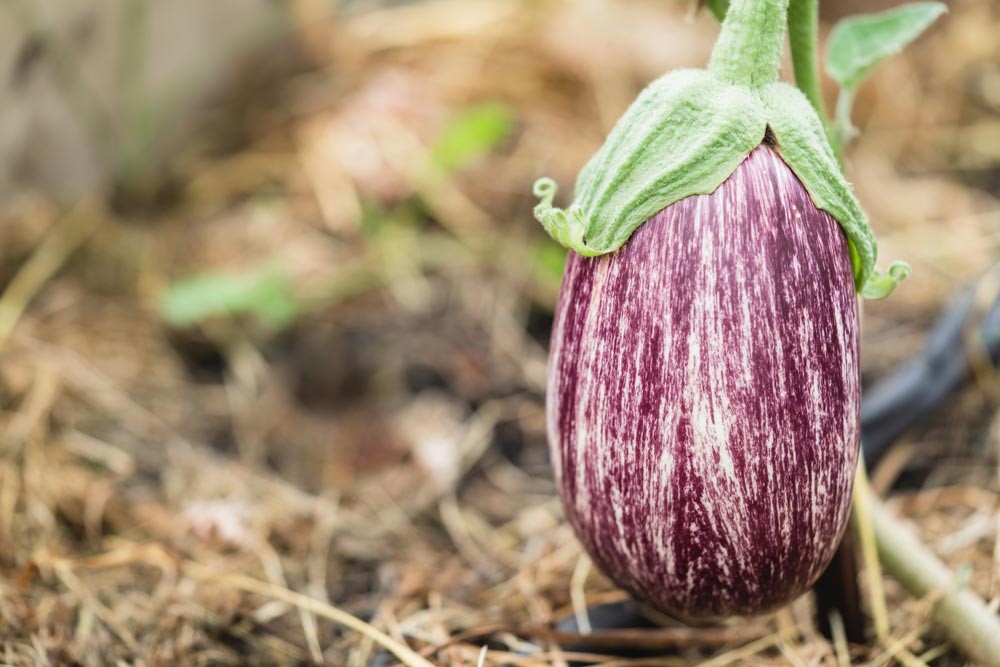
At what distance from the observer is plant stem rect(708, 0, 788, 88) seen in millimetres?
658

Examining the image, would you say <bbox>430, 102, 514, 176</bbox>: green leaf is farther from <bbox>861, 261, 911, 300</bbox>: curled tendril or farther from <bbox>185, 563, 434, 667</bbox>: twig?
<bbox>861, 261, 911, 300</bbox>: curled tendril

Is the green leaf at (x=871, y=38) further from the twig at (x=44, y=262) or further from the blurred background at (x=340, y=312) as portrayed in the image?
the twig at (x=44, y=262)

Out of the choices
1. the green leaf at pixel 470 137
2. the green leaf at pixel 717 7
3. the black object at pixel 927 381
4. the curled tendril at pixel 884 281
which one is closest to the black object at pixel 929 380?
the black object at pixel 927 381

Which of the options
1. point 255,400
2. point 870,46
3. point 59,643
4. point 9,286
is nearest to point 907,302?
point 870,46

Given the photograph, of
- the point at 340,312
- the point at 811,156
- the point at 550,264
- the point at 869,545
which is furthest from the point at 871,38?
the point at 340,312

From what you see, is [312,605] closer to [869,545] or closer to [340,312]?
[869,545]

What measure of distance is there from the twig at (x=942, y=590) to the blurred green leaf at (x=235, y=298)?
37.8 inches

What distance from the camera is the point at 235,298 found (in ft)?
4.96

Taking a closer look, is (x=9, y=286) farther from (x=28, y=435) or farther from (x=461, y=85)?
(x=461, y=85)

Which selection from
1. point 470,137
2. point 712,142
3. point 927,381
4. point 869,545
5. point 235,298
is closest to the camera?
point 712,142

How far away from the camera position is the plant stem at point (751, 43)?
0.66m

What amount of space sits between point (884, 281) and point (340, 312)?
1.12 m

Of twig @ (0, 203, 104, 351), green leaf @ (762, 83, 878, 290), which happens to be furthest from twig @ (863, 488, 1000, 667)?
twig @ (0, 203, 104, 351)

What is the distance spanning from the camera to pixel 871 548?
0.88 m
